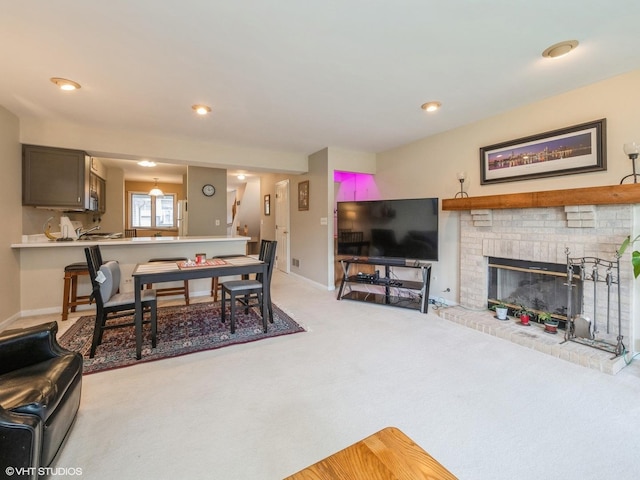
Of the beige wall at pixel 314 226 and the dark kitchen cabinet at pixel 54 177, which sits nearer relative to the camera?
the dark kitchen cabinet at pixel 54 177

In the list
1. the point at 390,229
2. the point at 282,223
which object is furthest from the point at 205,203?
the point at 390,229

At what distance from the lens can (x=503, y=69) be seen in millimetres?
2428

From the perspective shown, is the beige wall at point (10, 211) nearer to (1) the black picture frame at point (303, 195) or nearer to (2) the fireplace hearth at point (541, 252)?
(1) the black picture frame at point (303, 195)

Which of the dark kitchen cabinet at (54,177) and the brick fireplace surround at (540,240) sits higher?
the dark kitchen cabinet at (54,177)

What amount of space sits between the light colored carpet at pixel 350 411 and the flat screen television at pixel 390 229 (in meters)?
1.48

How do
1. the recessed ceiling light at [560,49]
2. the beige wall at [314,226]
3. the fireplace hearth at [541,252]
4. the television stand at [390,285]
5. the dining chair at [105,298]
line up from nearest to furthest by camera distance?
1. the recessed ceiling light at [560,49]
2. the dining chair at [105,298]
3. the fireplace hearth at [541,252]
4. the television stand at [390,285]
5. the beige wall at [314,226]

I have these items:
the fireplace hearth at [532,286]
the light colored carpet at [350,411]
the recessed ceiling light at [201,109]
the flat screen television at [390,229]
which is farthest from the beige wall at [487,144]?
the recessed ceiling light at [201,109]

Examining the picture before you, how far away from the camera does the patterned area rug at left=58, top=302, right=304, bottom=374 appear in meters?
2.50

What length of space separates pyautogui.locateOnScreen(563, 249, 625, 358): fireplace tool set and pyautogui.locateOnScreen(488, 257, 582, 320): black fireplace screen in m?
0.15

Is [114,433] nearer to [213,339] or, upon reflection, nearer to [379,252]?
[213,339]

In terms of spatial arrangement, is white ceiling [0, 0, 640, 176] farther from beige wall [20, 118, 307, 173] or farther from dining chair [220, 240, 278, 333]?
dining chair [220, 240, 278, 333]

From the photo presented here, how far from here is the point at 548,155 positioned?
2.99 meters

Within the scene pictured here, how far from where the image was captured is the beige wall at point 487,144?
2547 mm

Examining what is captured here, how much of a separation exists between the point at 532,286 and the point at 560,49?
236cm
